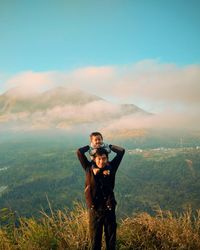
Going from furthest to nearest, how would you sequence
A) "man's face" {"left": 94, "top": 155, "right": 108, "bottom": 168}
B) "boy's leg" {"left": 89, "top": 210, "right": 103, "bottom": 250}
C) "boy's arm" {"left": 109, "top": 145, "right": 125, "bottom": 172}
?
"boy's arm" {"left": 109, "top": 145, "right": 125, "bottom": 172} → "man's face" {"left": 94, "top": 155, "right": 108, "bottom": 168} → "boy's leg" {"left": 89, "top": 210, "right": 103, "bottom": 250}

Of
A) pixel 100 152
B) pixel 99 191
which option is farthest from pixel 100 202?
pixel 100 152

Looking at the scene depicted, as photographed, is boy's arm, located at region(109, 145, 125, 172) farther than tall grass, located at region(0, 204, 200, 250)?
Yes

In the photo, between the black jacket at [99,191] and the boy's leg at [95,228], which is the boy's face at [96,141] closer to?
the black jacket at [99,191]

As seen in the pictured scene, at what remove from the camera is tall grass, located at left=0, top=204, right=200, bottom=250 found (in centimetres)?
566

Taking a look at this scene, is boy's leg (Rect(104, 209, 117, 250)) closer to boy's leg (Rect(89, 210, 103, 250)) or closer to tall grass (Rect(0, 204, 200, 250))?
boy's leg (Rect(89, 210, 103, 250))

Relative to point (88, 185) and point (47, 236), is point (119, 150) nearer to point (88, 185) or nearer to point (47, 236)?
point (88, 185)

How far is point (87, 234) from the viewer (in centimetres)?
590

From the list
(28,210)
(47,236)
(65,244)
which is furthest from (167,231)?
(28,210)

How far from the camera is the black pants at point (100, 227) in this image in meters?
5.47

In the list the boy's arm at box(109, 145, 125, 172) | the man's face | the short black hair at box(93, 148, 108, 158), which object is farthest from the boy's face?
the boy's arm at box(109, 145, 125, 172)

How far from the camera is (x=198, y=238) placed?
5.68 m

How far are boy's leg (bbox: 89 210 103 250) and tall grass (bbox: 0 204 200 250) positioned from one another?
322 mm

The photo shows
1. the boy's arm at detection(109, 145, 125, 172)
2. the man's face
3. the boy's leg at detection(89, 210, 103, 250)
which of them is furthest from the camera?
the boy's arm at detection(109, 145, 125, 172)

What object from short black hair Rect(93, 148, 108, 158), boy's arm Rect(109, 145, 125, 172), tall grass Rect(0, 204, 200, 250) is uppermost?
short black hair Rect(93, 148, 108, 158)
